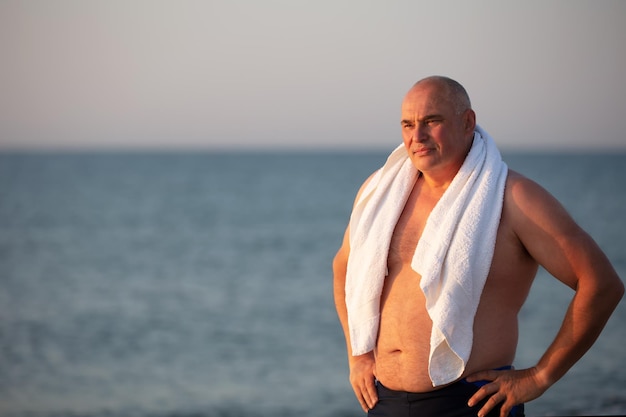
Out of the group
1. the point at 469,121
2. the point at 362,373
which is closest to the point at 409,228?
the point at 469,121

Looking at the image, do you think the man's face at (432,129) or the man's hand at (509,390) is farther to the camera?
the man's face at (432,129)

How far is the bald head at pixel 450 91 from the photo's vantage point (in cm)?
262

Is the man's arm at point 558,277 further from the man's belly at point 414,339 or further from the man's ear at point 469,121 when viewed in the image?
the man's ear at point 469,121

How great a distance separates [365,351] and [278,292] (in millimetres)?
15615

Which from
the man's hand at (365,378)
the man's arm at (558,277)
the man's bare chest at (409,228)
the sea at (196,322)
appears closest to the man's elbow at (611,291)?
the man's arm at (558,277)

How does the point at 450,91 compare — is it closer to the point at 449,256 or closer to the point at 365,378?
the point at 449,256

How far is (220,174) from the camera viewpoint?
76.9 metres

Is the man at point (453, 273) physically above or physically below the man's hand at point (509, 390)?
above

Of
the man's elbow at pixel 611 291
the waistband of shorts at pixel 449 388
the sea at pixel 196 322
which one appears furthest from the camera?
the sea at pixel 196 322

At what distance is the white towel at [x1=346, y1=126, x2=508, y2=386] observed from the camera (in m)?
2.49

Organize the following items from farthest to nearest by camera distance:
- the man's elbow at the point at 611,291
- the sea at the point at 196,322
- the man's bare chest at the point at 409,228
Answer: the sea at the point at 196,322 → the man's bare chest at the point at 409,228 → the man's elbow at the point at 611,291

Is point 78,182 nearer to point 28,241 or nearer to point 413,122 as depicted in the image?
point 28,241

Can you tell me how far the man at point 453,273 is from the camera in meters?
2.46

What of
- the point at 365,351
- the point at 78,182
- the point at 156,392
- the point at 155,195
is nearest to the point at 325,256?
the point at 156,392
